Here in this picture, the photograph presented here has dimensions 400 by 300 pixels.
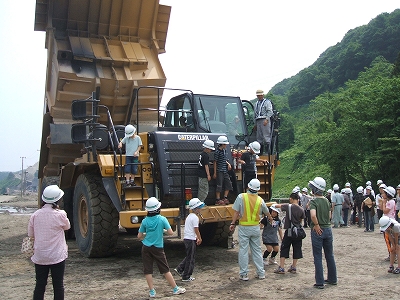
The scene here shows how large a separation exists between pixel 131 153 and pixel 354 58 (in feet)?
195

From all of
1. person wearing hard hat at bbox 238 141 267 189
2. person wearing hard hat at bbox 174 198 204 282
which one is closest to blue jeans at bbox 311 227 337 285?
person wearing hard hat at bbox 174 198 204 282

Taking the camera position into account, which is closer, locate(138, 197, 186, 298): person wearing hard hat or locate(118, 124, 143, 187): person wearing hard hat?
locate(138, 197, 186, 298): person wearing hard hat

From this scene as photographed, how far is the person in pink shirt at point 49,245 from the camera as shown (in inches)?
196

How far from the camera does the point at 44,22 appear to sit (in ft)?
30.8

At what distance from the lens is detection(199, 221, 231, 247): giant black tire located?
31.1ft

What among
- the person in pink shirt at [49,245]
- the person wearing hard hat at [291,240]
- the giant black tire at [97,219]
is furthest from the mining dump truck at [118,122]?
the person in pink shirt at [49,245]

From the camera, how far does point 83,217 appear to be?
8617mm

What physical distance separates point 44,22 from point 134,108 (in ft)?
8.00

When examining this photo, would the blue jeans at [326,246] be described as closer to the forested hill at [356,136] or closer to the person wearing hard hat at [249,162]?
the person wearing hard hat at [249,162]

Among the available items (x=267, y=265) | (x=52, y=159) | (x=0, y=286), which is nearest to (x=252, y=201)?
(x=267, y=265)

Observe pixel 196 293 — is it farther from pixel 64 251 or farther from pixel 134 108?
pixel 134 108

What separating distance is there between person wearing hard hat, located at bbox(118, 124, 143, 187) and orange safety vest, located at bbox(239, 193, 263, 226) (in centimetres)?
175

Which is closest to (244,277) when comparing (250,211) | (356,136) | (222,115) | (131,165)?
(250,211)

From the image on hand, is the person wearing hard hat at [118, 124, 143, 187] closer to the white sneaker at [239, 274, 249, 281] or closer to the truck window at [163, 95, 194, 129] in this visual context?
the truck window at [163, 95, 194, 129]
